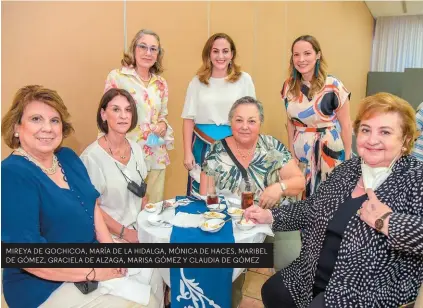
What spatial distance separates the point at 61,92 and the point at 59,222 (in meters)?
0.53

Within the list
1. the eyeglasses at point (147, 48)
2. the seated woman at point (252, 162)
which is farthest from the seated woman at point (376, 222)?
the eyeglasses at point (147, 48)

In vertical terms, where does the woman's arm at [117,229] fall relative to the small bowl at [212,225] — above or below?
below

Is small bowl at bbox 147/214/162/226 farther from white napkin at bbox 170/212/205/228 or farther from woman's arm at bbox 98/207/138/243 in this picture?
woman's arm at bbox 98/207/138/243

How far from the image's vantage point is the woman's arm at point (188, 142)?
2363 mm

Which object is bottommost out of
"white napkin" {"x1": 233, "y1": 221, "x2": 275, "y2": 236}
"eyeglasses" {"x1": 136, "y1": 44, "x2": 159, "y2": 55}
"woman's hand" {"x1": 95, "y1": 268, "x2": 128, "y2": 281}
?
"woman's hand" {"x1": 95, "y1": 268, "x2": 128, "y2": 281}

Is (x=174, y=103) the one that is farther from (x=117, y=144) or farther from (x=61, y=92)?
(x=61, y=92)

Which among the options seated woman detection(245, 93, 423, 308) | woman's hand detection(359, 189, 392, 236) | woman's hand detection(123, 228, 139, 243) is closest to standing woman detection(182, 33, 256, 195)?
woman's hand detection(123, 228, 139, 243)

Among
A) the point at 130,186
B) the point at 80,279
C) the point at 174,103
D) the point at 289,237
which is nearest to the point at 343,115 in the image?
the point at 289,237

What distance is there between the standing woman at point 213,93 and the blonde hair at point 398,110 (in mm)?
1128

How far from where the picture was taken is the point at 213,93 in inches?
89.3

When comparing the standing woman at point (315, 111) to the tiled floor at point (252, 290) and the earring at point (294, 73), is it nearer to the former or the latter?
the earring at point (294, 73)

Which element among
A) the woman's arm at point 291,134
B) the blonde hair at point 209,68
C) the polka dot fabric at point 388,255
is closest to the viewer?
the polka dot fabric at point 388,255

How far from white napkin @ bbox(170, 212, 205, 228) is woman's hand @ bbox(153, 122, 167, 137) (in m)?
0.66

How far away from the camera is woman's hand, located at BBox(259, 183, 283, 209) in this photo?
169 centimetres
